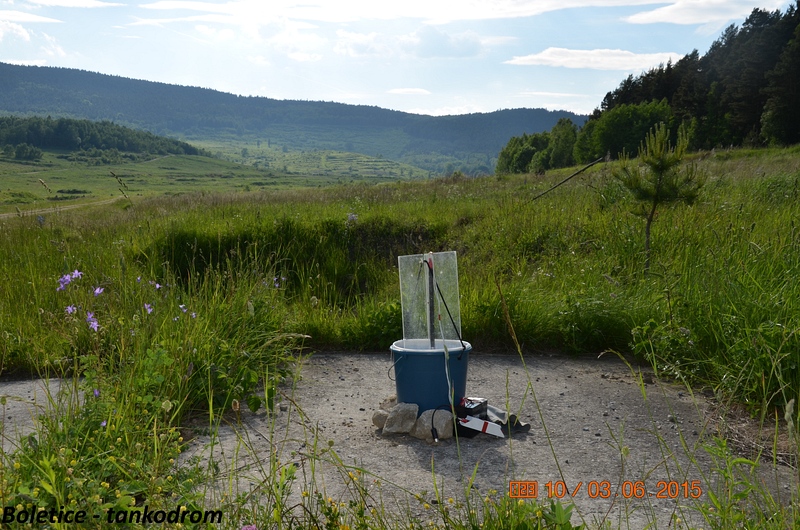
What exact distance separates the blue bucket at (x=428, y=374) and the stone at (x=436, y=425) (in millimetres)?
196

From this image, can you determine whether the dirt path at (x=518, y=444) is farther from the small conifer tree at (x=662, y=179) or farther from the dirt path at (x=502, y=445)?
the small conifer tree at (x=662, y=179)

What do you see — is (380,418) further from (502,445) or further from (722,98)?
(722,98)

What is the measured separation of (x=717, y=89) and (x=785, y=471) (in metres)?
66.1

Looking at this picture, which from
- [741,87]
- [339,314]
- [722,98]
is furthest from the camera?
[722,98]

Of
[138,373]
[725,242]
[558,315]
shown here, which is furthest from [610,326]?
[138,373]

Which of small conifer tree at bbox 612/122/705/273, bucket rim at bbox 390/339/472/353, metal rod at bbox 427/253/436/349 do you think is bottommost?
bucket rim at bbox 390/339/472/353

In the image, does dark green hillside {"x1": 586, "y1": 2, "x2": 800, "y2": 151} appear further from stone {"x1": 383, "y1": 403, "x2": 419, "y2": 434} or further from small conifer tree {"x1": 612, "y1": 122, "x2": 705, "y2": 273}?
stone {"x1": 383, "y1": 403, "x2": 419, "y2": 434}

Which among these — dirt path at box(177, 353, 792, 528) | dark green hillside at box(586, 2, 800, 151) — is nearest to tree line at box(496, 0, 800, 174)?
dark green hillside at box(586, 2, 800, 151)

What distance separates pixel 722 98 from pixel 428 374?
62.3m

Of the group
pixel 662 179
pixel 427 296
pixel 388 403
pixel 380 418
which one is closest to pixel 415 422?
pixel 380 418
